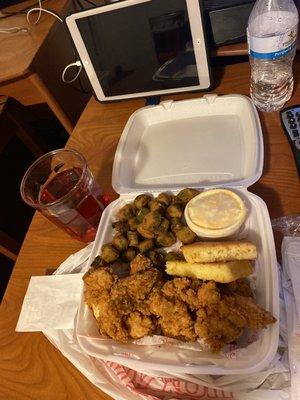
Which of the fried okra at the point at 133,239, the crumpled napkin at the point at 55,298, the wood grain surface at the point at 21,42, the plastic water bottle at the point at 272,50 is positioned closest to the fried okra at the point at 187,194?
the fried okra at the point at 133,239

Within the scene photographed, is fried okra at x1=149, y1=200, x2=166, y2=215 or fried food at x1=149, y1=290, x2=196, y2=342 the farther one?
fried okra at x1=149, y1=200, x2=166, y2=215

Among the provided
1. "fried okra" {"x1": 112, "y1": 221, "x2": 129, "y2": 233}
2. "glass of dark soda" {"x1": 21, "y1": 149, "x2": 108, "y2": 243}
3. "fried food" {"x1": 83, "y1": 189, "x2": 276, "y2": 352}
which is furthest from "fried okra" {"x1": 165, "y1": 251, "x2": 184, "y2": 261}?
"glass of dark soda" {"x1": 21, "y1": 149, "x2": 108, "y2": 243}

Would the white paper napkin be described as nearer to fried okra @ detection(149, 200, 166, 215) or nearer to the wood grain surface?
fried okra @ detection(149, 200, 166, 215)

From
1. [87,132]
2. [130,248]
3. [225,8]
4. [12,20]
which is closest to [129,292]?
[130,248]

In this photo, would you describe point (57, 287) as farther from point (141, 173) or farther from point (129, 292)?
point (141, 173)

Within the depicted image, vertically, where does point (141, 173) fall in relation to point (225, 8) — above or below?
below

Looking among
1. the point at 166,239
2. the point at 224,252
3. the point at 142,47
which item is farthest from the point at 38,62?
the point at 224,252
